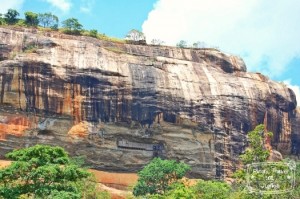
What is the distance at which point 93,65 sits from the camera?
41844mm

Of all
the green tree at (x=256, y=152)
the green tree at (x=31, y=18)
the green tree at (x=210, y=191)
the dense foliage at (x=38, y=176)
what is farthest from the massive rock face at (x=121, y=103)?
the green tree at (x=256, y=152)

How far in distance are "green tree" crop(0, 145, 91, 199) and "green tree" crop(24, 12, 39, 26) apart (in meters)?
24.2

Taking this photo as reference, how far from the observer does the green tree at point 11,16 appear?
45.8 m

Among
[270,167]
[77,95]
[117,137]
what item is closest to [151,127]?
[117,137]

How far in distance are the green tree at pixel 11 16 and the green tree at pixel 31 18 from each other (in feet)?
2.68

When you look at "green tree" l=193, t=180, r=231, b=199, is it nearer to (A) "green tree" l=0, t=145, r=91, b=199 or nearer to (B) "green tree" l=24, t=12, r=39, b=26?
(A) "green tree" l=0, t=145, r=91, b=199

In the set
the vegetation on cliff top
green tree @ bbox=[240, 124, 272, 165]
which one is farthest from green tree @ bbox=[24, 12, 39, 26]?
green tree @ bbox=[240, 124, 272, 165]

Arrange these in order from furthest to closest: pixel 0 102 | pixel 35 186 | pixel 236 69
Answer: pixel 236 69
pixel 0 102
pixel 35 186

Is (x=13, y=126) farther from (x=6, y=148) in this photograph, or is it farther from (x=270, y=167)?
(x=270, y=167)

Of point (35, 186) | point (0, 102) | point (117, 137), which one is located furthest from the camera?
point (117, 137)

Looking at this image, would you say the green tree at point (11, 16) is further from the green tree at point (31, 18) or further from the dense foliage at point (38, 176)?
the dense foliage at point (38, 176)

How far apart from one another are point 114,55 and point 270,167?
23.0 metres

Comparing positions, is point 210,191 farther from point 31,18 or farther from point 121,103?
point 31,18

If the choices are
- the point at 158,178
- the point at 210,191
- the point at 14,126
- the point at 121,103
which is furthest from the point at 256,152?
the point at 14,126
